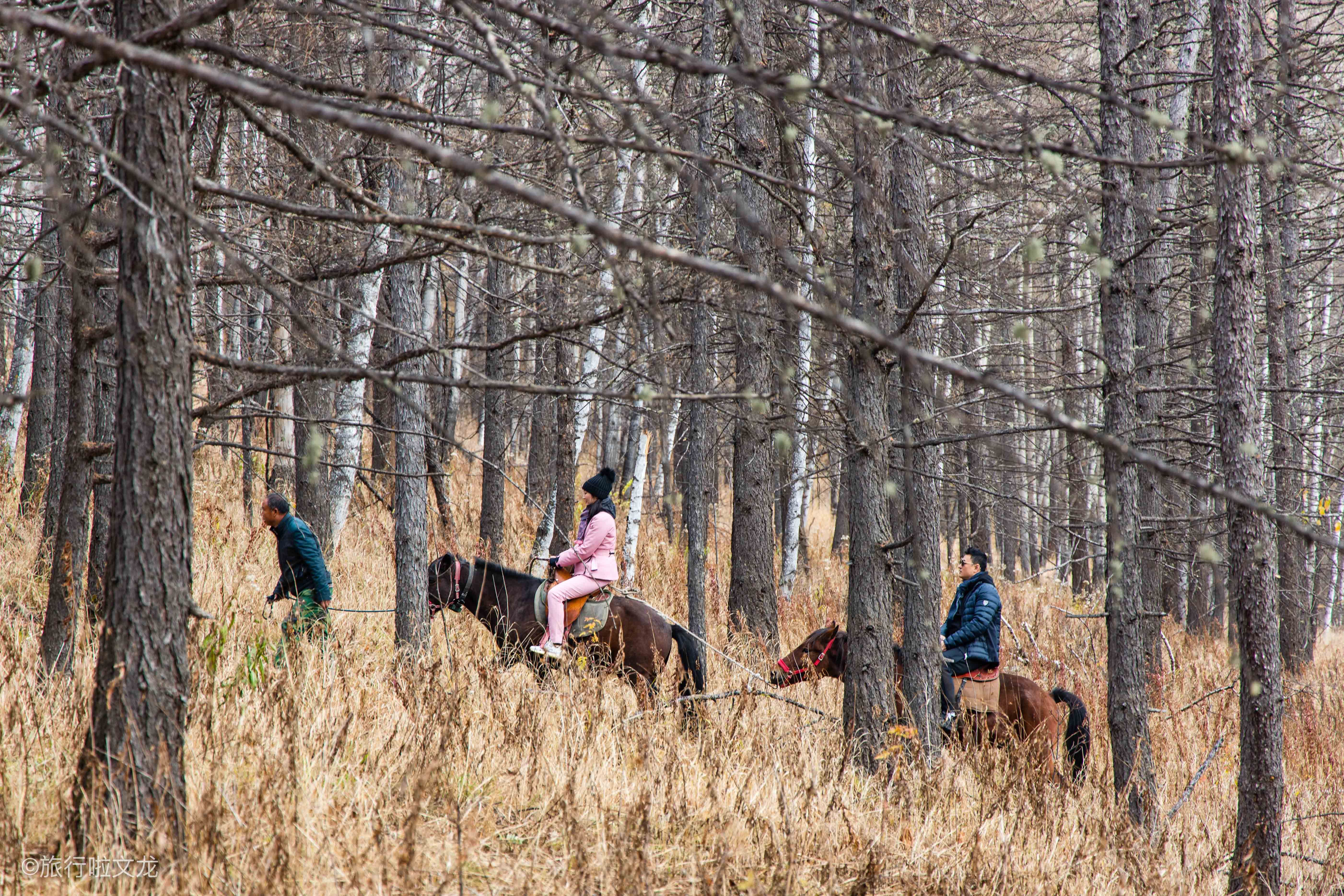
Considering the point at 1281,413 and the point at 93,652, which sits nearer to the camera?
the point at 93,652

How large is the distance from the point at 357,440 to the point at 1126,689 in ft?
→ 25.6

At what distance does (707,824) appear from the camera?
165 inches

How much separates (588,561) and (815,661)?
6.79 feet

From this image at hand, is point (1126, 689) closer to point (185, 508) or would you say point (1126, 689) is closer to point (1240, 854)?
point (1240, 854)

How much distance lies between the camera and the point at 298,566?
7.87 metres

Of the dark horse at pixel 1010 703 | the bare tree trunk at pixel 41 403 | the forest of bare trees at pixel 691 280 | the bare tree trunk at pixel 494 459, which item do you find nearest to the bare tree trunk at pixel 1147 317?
the forest of bare trees at pixel 691 280

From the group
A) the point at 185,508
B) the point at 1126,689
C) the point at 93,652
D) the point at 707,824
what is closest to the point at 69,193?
the point at 185,508

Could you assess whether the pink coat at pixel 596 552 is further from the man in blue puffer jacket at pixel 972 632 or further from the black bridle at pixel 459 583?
the man in blue puffer jacket at pixel 972 632

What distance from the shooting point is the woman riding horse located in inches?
301

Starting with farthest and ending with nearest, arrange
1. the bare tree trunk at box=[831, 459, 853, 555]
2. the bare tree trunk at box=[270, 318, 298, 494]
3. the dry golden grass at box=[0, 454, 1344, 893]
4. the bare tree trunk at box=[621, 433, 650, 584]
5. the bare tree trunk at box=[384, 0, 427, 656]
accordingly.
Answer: the bare tree trunk at box=[831, 459, 853, 555]
the bare tree trunk at box=[270, 318, 298, 494]
the bare tree trunk at box=[621, 433, 650, 584]
the bare tree trunk at box=[384, 0, 427, 656]
the dry golden grass at box=[0, 454, 1344, 893]

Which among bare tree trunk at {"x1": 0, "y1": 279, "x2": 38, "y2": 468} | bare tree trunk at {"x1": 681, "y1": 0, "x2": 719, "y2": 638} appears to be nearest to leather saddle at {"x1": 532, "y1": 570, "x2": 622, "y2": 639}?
bare tree trunk at {"x1": 681, "y1": 0, "x2": 719, "y2": 638}

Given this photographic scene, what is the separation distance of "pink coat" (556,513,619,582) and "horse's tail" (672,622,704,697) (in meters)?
0.76

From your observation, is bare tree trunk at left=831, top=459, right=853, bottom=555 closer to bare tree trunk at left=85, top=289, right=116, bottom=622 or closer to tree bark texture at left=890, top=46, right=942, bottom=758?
tree bark texture at left=890, top=46, right=942, bottom=758

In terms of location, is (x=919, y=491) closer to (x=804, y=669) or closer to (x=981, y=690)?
(x=804, y=669)
